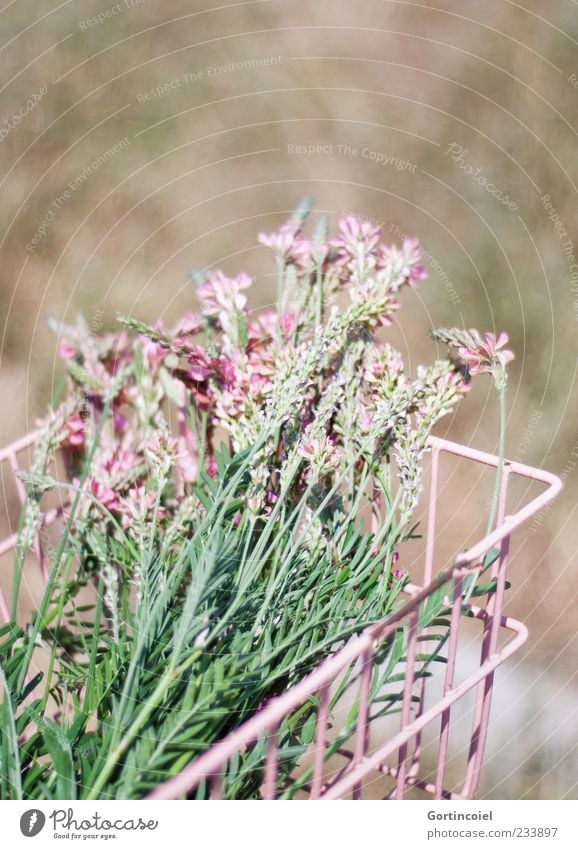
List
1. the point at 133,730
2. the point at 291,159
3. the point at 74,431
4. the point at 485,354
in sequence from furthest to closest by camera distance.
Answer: the point at 291,159 < the point at 74,431 < the point at 485,354 < the point at 133,730

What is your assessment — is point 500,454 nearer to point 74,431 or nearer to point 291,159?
point 74,431

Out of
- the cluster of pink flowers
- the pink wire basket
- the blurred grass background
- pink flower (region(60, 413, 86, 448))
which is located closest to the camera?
the pink wire basket

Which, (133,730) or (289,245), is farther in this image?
(289,245)

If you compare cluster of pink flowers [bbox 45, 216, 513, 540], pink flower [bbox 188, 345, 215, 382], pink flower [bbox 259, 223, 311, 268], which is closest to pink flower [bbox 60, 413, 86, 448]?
cluster of pink flowers [bbox 45, 216, 513, 540]

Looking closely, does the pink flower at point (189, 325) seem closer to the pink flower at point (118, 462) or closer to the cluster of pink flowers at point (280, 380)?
the cluster of pink flowers at point (280, 380)

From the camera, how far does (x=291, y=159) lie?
37.9 inches

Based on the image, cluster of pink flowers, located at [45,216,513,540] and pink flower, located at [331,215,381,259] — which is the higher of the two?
pink flower, located at [331,215,381,259]

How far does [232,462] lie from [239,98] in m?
0.58

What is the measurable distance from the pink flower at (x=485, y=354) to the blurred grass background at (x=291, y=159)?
11.5 inches

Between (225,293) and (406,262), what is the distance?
143mm

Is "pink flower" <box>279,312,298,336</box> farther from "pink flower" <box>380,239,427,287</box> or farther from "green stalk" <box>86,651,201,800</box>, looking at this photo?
"green stalk" <box>86,651,201,800</box>

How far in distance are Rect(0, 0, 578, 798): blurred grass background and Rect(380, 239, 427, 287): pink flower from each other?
0.77 feet

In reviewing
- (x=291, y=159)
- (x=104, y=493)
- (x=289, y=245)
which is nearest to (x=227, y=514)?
(x=104, y=493)

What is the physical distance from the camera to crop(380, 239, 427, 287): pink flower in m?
0.61
